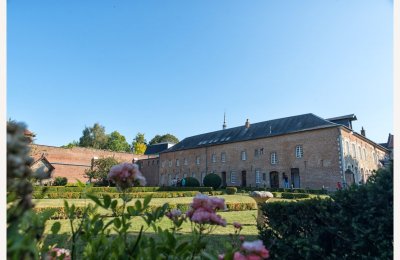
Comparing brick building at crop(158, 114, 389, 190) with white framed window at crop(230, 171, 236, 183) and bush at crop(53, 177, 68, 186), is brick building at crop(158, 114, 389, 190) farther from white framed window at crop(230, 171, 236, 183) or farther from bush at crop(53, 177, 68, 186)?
bush at crop(53, 177, 68, 186)

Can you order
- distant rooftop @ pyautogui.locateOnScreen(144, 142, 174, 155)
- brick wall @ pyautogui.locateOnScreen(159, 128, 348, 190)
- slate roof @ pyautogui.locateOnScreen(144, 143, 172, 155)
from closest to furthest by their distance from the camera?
brick wall @ pyautogui.locateOnScreen(159, 128, 348, 190) → distant rooftop @ pyautogui.locateOnScreen(144, 142, 174, 155) → slate roof @ pyautogui.locateOnScreen(144, 143, 172, 155)

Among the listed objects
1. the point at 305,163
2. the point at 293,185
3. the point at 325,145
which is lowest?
the point at 293,185

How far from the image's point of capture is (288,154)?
29.0m

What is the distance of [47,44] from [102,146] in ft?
200

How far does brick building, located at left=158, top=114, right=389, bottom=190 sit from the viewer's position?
26.0 metres

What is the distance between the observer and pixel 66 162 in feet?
132

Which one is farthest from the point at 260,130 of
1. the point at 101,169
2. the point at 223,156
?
the point at 101,169

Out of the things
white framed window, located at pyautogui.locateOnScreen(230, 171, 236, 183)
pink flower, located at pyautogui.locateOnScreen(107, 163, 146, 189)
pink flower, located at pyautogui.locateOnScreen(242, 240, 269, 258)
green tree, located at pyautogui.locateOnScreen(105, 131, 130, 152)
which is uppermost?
green tree, located at pyautogui.locateOnScreen(105, 131, 130, 152)

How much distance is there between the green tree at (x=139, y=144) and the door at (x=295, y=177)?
45.1 m

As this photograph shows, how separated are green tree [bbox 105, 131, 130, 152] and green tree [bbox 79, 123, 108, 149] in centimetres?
225

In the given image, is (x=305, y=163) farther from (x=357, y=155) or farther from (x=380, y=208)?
(x=380, y=208)

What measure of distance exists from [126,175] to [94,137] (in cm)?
6184

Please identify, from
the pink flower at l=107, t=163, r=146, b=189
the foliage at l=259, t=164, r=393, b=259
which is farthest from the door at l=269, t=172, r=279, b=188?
the pink flower at l=107, t=163, r=146, b=189
